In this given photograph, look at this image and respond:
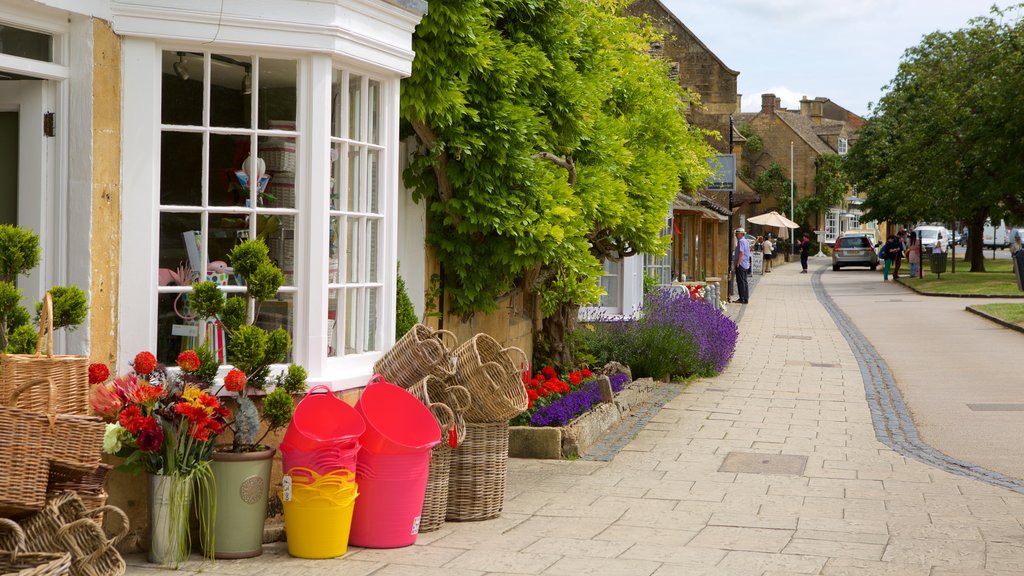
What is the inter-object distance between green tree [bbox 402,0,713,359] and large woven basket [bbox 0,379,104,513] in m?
4.14

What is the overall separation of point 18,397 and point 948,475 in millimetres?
6811

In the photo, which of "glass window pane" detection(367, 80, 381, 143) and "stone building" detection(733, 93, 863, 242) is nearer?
"glass window pane" detection(367, 80, 381, 143)

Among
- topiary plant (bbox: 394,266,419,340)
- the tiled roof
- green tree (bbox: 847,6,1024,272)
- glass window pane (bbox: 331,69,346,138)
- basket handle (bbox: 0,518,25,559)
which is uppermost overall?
the tiled roof

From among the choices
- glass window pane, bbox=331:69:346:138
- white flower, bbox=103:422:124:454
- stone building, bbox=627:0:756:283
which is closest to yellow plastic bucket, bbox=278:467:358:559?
white flower, bbox=103:422:124:454


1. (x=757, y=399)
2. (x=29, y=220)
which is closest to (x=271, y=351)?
(x=29, y=220)

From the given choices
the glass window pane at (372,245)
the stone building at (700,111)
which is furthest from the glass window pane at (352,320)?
the stone building at (700,111)

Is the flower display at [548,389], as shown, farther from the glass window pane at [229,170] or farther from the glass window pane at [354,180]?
the glass window pane at [229,170]

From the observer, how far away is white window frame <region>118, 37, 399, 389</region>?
634 centimetres

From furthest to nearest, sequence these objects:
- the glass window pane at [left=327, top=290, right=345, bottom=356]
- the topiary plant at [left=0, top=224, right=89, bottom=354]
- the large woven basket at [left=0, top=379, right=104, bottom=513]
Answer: the glass window pane at [left=327, top=290, right=345, bottom=356] < the topiary plant at [left=0, top=224, right=89, bottom=354] < the large woven basket at [left=0, top=379, right=104, bottom=513]

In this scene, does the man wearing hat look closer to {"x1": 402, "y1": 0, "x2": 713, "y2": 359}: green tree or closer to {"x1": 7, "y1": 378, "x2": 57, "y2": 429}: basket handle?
{"x1": 402, "y1": 0, "x2": 713, "y2": 359}: green tree

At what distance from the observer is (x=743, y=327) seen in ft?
79.2

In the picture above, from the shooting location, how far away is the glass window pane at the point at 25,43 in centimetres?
588

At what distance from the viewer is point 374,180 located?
7746mm

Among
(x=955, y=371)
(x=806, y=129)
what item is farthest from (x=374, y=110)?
(x=806, y=129)
